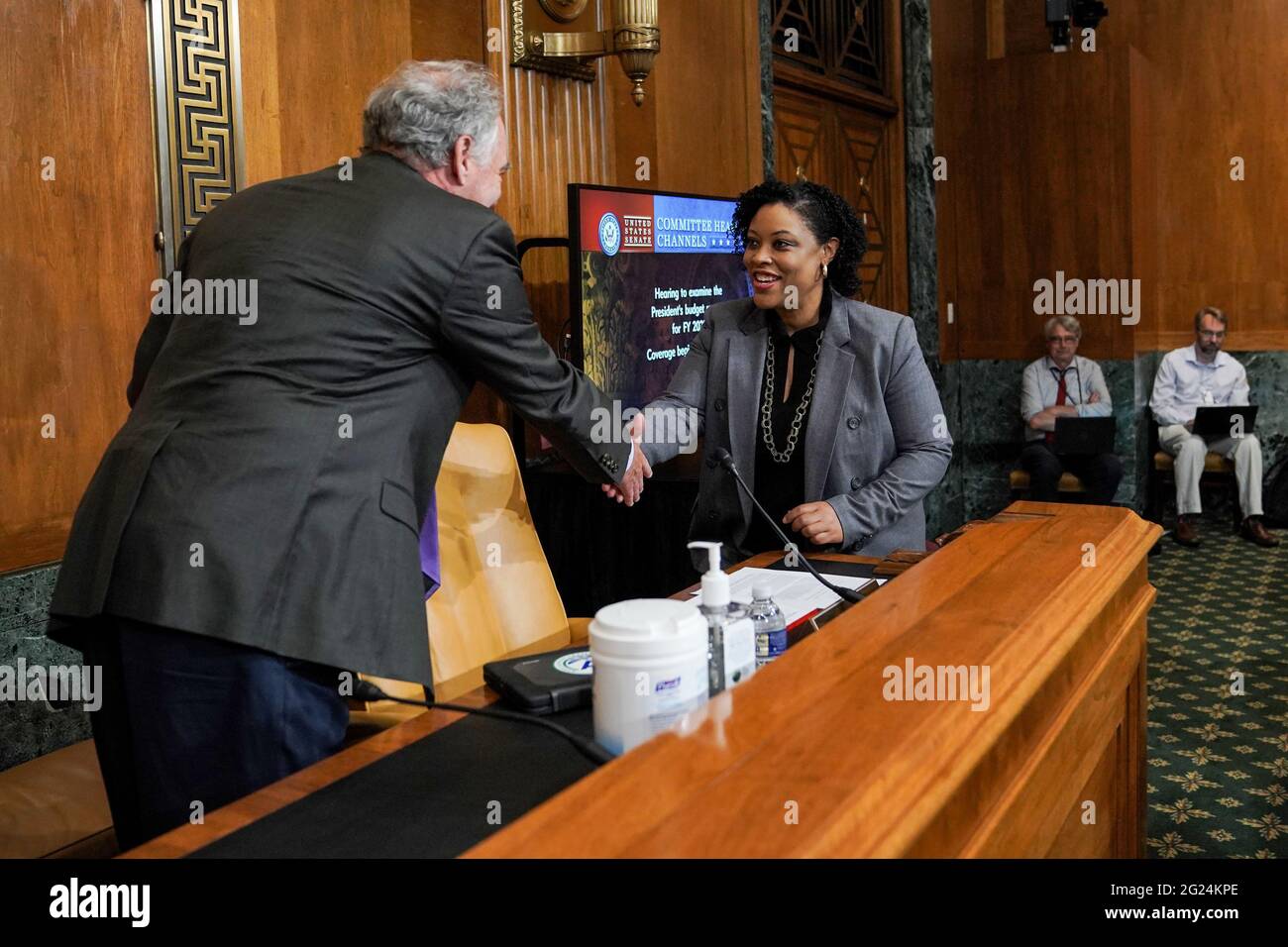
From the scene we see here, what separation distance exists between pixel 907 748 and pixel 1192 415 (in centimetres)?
700

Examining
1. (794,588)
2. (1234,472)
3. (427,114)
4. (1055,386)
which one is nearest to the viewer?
(427,114)

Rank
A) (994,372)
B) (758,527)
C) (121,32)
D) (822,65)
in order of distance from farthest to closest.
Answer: (994,372), (822,65), (121,32), (758,527)

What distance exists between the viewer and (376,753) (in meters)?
1.38

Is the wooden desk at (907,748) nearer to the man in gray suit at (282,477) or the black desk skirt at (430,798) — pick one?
the black desk skirt at (430,798)

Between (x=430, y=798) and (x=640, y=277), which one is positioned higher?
(x=640, y=277)

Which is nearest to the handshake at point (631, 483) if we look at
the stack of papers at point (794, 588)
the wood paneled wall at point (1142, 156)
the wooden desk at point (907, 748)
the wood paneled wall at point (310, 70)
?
the stack of papers at point (794, 588)

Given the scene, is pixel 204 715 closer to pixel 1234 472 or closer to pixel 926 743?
pixel 926 743

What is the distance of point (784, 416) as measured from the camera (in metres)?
2.71

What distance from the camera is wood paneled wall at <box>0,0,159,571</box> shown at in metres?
2.61

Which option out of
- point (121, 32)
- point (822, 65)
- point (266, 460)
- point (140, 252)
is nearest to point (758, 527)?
point (266, 460)

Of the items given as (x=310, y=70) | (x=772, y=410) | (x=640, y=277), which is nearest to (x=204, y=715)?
(x=772, y=410)
